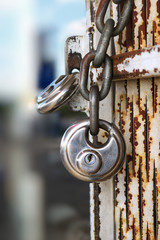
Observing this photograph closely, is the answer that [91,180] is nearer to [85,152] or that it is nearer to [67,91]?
[85,152]

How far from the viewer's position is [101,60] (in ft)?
1.28

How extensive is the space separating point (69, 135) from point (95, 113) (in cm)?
4

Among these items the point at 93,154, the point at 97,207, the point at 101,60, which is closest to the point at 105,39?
the point at 101,60

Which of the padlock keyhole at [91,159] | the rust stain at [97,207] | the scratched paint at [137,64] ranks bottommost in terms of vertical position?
the rust stain at [97,207]

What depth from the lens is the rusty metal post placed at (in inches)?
16.1

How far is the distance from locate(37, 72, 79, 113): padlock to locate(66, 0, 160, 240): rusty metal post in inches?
1.5

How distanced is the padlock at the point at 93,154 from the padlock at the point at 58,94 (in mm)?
98

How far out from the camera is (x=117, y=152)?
1.29ft

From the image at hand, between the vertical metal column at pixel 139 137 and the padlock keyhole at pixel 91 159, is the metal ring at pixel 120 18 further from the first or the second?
the padlock keyhole at pixel 91 159

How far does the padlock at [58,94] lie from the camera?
0.49 m

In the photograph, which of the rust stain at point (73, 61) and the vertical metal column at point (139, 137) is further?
the rust stain at point (73, 61)

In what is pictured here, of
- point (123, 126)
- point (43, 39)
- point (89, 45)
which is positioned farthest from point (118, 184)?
point (43, 39)

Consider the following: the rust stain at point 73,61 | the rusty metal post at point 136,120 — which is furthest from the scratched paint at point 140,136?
the rust stain at point 73,61

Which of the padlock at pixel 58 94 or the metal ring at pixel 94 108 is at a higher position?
the padlock at pixel 58 94
